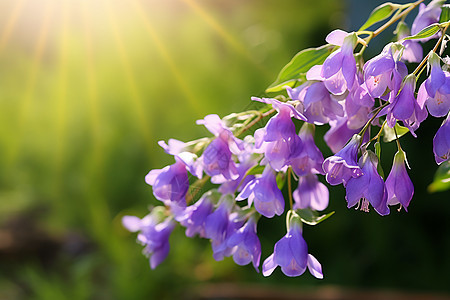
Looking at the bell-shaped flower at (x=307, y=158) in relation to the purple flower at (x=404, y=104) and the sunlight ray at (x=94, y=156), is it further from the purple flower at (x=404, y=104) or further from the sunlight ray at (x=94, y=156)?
the sunlight ray at (x=94, y=156)

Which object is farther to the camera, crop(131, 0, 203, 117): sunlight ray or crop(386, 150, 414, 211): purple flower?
crop(131, 0, 203, 117): sunlight ray

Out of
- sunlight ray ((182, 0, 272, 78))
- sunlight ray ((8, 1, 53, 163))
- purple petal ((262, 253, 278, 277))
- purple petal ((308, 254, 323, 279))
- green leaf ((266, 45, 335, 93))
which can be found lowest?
purple petal ((308, 254, 323, 279))

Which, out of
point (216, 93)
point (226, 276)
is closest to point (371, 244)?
point (226, 276)

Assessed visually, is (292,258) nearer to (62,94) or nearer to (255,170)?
(255,170)

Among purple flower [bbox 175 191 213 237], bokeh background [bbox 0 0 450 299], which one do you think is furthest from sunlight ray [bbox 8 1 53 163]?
purple flower [bbox 175 191 213 237]

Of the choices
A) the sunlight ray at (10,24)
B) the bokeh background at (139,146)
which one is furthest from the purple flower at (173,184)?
the sunlight ray at (10,24)

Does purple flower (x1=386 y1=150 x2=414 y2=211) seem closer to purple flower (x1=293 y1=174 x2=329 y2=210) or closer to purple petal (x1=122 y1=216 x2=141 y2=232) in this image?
purple flower (x1=293 y1=174 x2=329 y2=210)

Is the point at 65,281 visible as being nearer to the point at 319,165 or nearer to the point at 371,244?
the point at 371,244

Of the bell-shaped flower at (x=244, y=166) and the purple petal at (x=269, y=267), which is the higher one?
the bell-shaped flower at (x=244, y=166)
